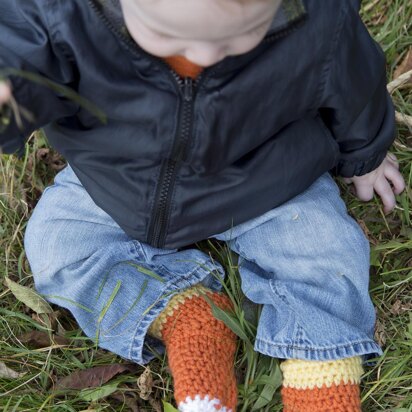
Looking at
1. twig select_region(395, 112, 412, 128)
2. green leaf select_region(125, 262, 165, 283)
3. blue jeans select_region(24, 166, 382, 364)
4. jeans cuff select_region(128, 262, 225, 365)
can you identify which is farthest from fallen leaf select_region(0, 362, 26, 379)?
twig select_region(395, 112, 412, 128)

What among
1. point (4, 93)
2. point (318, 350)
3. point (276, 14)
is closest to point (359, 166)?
point (318, 350)

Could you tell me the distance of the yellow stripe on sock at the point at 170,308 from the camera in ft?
6.37

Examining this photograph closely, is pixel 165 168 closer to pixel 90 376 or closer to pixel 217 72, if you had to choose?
pixel 217 72

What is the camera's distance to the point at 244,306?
2020 millimetres

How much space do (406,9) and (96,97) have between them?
1187mm

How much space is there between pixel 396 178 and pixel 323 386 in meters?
0.65

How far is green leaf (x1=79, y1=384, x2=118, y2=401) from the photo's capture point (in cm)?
189

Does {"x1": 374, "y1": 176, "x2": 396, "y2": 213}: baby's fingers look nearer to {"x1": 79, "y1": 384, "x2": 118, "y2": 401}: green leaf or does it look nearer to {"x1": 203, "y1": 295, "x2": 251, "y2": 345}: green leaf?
{"x1": 203, "y1": 295, "x2": 251, "y2": 345}: green leaf

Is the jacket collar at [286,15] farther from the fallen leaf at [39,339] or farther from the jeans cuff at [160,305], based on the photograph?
the fallen leaf at [39,339]

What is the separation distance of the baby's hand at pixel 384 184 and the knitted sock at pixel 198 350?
500mm

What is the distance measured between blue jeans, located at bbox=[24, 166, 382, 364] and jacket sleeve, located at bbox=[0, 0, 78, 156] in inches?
18.0

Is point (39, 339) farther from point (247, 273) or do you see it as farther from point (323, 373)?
point (323, 373)

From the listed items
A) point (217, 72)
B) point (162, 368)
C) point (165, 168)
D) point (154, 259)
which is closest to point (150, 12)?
point (217, 72)

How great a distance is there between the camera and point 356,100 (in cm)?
178
